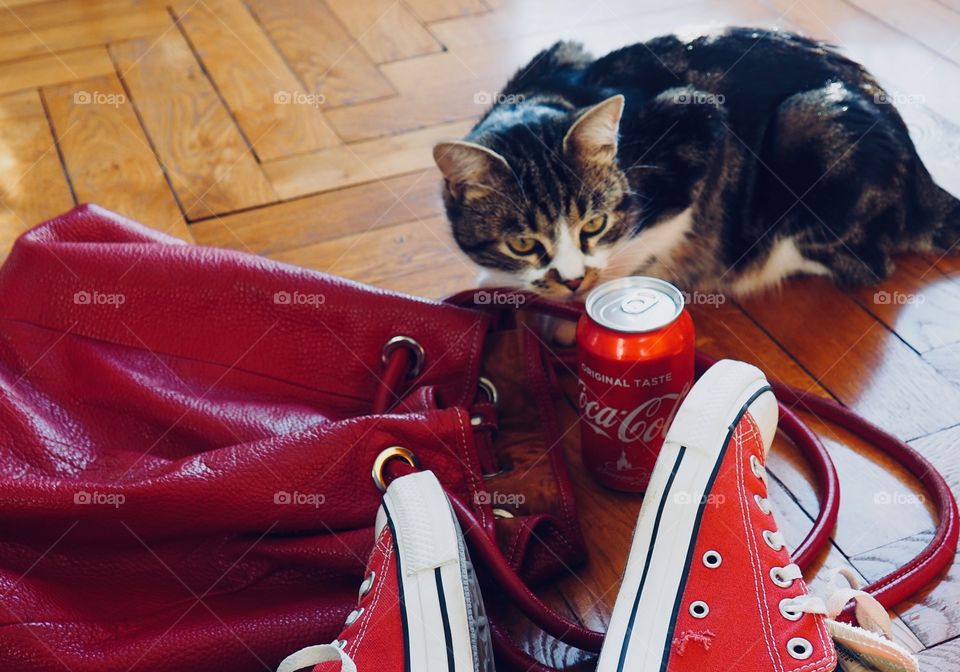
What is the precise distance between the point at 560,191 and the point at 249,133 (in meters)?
0.68

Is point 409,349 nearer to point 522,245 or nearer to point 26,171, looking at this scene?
point 522,245

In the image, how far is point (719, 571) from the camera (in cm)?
68

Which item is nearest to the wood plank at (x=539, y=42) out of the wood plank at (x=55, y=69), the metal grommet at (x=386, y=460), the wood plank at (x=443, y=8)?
the wood plank at (x=443, y=8)

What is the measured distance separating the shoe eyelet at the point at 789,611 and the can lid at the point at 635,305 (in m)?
0.23

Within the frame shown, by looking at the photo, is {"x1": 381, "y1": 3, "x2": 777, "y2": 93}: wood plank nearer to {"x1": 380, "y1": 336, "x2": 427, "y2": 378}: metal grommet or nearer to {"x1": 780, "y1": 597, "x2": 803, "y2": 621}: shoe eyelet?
{"x1": 380, "y1": 336, "x2": 427, "y2": 378}: metal grommet

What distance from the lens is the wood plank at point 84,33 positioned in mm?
1706

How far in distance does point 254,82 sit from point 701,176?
0.84 m

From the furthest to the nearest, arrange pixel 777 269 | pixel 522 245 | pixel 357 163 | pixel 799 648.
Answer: pixel 357 163 → pixel 777 269 → pixel 522 245 → pixel 799 648

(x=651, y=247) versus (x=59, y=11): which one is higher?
(x=651, y=247)

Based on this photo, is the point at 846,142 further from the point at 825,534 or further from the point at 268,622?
the point at 268,622

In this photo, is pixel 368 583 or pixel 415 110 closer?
pixel 368 583

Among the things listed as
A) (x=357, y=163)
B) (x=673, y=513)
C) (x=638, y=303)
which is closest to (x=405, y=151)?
(x=357, y=163)

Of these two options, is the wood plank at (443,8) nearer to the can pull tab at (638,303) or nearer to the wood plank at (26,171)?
the wood plank at (26,171)

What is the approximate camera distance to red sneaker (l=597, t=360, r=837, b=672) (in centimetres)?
64
